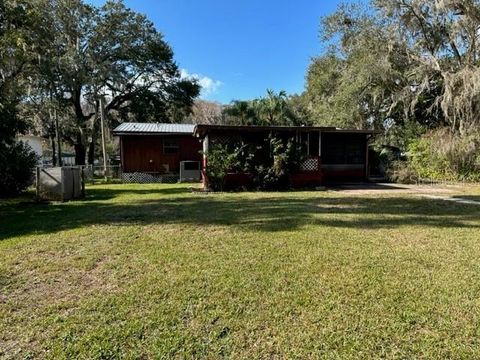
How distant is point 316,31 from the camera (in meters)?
22.8

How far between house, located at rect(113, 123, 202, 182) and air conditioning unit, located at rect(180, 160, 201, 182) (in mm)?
385

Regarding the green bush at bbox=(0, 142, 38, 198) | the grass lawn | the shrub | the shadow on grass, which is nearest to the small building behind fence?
the shadow on grass

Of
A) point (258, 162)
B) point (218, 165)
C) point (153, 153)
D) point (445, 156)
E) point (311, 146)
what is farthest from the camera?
point (153, 153)

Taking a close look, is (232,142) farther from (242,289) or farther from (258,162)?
(242,289)

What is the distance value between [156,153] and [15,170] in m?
7.72

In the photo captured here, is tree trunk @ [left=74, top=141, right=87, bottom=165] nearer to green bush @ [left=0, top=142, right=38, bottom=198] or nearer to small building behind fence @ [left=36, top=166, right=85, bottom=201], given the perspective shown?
green bush @ [left=0, top=142, right=38, bottom=198]

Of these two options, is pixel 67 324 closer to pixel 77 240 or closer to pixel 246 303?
pixel 246 303

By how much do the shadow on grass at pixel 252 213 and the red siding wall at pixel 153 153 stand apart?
8.78 m

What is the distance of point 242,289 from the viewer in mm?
3434

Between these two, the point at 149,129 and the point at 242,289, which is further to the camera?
the point at 149,129

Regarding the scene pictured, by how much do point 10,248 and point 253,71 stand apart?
35814mm

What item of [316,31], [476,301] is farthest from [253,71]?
[476,301]

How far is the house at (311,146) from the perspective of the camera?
41.9 ft

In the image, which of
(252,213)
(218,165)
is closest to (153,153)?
(218,165)
